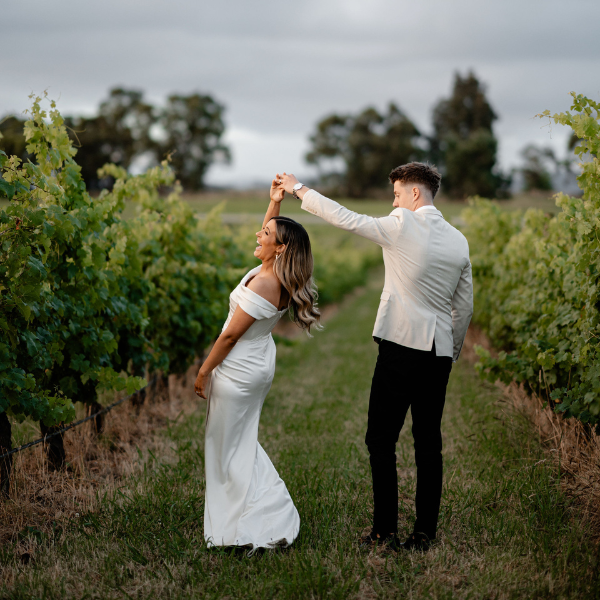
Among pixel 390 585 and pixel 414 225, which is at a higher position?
pixel 414 225

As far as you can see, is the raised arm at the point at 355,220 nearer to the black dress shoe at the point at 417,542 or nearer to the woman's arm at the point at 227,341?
the woman's arm at the point at 227,341

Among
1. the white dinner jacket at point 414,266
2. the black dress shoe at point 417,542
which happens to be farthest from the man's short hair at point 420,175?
the black dress shoe at point 417,542

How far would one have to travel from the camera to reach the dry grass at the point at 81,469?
3.96 meters

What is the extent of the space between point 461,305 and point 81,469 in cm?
Result: 322

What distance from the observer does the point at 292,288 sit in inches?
143

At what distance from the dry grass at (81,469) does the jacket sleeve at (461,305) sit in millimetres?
2708

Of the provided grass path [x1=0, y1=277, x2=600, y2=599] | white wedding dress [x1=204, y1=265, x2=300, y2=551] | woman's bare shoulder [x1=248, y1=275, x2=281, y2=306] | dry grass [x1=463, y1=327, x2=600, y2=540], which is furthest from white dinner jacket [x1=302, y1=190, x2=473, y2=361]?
dry grass [x1=463, y1=327, x2=600, y2=540]

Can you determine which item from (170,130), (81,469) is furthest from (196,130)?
(81,469)

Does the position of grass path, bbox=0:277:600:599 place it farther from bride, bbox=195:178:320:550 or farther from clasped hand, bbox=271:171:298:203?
clasped hand, bbox=271:171:298:203

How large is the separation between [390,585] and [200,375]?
1617mm

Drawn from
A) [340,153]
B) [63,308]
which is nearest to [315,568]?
[63,308]

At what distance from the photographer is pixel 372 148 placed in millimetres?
73125

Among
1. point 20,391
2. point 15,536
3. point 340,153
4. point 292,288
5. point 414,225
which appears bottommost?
point 15,536

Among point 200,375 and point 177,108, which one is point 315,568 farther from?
point 177,108
